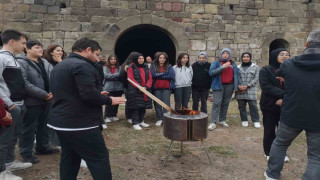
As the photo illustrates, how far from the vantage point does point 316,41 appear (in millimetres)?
2920

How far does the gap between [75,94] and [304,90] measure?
2.31 meters

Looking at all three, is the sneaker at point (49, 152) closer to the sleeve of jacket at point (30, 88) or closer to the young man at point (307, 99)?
the sleeve of jacket at point (30, 88)

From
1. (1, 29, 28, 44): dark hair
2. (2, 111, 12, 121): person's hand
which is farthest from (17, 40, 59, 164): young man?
(2, 111, 12, 121): person's hand

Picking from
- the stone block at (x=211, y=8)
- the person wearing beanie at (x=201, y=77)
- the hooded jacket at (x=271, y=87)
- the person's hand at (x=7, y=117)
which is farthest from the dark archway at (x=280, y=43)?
the person's hand at (x=7, y=117)

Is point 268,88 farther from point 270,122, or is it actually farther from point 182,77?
point 182,77

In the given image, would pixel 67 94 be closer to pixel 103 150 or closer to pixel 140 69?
pixel 103 150

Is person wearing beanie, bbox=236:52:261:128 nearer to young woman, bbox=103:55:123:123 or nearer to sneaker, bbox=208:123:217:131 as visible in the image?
sneaker, bbox=208:123:217:131

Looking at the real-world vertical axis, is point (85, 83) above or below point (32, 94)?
above

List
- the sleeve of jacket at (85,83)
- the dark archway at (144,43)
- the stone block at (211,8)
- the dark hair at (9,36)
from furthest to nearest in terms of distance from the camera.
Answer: the dark archway at (144,43), the stone block at (211,8), the dark hair at (9,36), the sleeve of jacket at (85,83)

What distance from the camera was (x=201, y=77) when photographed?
6.25 m

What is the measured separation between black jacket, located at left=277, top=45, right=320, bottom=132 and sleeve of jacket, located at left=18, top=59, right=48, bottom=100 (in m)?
3.14

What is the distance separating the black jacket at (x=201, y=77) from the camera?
6246 mm

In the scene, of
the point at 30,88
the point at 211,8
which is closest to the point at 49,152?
the point at 30,88

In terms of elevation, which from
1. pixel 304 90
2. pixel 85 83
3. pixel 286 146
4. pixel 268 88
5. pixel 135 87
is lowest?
pixel 286 146
